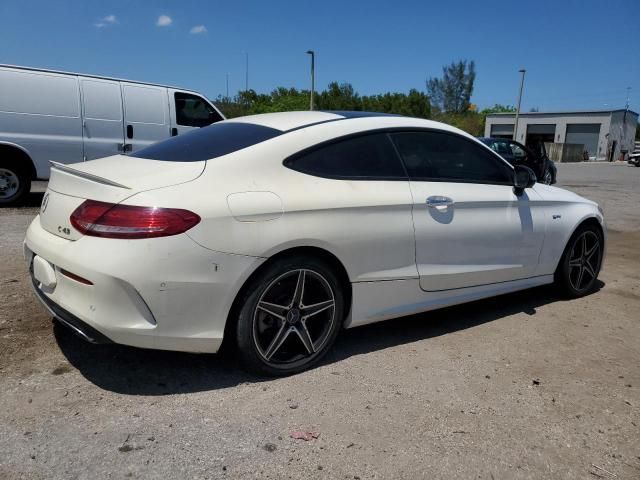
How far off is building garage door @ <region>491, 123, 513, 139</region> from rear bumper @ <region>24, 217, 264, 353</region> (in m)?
66.6

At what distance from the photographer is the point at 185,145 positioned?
3.37m

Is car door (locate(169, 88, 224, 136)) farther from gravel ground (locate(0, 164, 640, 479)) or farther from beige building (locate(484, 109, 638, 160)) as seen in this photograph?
beige building (locate(484, 109, 638, 160))

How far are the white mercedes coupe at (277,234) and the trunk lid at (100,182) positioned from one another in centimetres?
1

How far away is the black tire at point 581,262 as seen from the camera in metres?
4.68

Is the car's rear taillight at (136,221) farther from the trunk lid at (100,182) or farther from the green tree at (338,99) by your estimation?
the green tree at (338,99)

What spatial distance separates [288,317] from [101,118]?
698 cm

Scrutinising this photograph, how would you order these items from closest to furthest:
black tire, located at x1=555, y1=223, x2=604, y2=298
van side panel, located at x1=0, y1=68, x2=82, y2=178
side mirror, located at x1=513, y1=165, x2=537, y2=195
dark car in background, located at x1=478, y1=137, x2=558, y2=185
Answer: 1. side mirror, located at x1=513, y1=165, x2=537, y2=195
2. black tire, located at x1=555, y1=223, x2=604, y2=298
3. van side panel, located at x1=0, y1=68, x2=82, y2=178
4. dark car in background, located at x1=478, y1=137, x2=558, y2=185

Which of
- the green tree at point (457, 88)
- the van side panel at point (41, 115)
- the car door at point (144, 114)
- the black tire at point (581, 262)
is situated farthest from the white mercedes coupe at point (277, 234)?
the green tree at point (457, 88)

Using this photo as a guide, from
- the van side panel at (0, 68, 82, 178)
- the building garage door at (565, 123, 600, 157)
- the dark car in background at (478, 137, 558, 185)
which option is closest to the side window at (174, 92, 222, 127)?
the van side panel at (0, 68, 82, 178)

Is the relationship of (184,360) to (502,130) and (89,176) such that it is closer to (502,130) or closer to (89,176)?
(89,176)

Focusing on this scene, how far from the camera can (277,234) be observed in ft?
9.24

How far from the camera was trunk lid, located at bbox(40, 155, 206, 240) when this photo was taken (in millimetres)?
2688

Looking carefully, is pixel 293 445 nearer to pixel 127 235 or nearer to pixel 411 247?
pixel 127 235

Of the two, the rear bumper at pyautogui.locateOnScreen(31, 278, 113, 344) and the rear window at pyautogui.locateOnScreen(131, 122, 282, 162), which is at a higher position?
the rear window at pyautogui.locateOnScreen(131, 122, 282, 162)
